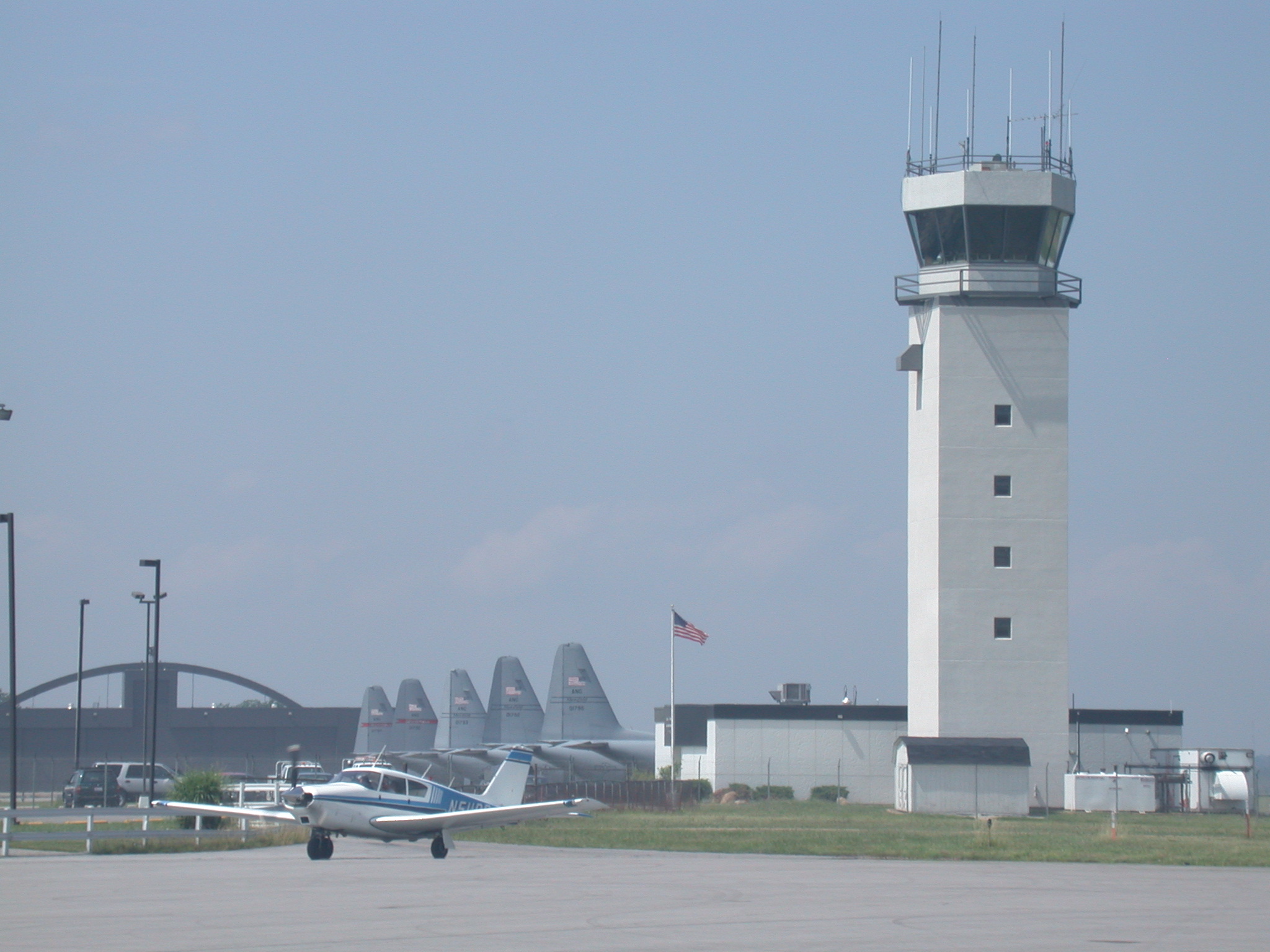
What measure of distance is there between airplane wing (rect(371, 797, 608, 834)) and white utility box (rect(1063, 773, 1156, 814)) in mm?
26680

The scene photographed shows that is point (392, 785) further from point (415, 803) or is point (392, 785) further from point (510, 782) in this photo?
point (510, 782)

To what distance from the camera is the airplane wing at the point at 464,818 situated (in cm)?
2875

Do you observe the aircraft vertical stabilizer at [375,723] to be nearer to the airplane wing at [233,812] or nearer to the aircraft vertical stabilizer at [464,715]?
the aircraft vertical stabilizer at [464,715]

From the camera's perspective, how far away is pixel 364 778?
2897cm

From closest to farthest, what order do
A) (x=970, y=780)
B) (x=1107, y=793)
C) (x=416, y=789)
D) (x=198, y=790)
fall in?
1. (x=416, y=789)
2. (x=198, y=790)
3. (x=970, y=780)
4. (x=1107, y=793)

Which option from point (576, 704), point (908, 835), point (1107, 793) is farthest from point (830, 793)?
point (576, 704)

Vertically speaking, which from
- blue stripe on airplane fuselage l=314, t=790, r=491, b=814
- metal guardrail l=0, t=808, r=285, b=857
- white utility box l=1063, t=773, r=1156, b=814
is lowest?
white utility box l=1063, t=773, r=1156, b=814

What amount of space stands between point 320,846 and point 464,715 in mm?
59780

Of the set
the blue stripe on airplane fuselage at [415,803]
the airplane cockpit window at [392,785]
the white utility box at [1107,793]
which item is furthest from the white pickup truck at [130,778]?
the white utility box at [1107,793]

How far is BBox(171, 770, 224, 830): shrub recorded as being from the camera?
34.9 metres

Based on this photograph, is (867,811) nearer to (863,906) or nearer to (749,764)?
(749,764)

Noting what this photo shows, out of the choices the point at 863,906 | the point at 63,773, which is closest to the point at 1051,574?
the point at 863,906

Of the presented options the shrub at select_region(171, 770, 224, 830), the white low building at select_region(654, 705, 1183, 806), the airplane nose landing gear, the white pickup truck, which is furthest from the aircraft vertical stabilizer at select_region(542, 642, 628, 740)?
the airplane nose landing gear

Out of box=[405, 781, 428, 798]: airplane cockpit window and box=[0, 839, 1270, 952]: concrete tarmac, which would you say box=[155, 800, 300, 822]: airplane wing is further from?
box=[405, 781, 428, 798]: airplane cockpit window
